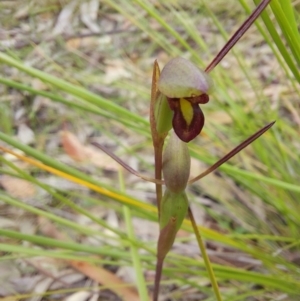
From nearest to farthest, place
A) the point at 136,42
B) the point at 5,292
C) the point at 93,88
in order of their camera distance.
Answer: the point at 5,292
the point at 93,88
the point at 136,42

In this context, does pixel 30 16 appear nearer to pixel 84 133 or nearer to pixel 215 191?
pixel 84 133

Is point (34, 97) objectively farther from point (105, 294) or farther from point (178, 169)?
point (178, 169)

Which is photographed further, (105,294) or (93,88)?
(93,88)

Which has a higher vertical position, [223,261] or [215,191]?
[215,191]

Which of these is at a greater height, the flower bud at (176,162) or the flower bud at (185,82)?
the flower bud at (185,82)

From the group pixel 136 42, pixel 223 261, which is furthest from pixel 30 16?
pixel 223 261

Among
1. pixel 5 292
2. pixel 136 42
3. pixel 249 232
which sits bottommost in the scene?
pixel 5 292

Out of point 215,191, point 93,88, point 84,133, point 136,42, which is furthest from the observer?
point 136,42

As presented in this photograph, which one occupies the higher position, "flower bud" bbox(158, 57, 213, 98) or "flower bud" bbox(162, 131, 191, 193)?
"flower bud" bbox(158, 57, 213, 98)
